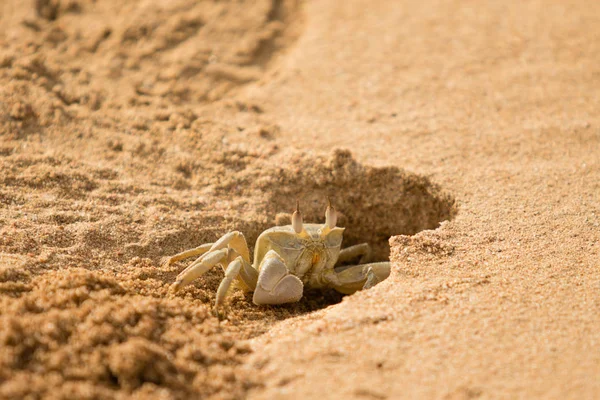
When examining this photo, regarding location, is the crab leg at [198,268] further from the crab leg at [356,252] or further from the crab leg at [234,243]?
the crab leg at [356,252]

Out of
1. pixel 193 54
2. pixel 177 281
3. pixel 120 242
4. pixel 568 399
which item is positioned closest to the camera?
pixel 568 399

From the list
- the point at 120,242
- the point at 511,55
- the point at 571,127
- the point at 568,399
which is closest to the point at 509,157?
the point at 571,127

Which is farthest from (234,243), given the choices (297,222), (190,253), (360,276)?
(360,276)

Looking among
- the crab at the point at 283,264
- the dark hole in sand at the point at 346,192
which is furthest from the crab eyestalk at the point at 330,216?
the dark hole in sand at the point at 346,192

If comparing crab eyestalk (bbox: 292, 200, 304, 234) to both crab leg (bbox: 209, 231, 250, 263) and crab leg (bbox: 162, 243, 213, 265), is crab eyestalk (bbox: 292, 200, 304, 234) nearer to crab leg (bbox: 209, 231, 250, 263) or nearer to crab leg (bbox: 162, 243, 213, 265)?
crab leg (bbox: 209, 231, 250, 263)

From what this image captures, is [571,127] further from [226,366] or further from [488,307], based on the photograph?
[226,366]

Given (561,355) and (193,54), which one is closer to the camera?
(561,355)
